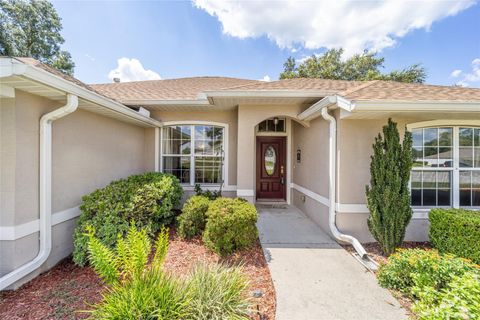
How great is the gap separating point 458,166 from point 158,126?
26.3 feet

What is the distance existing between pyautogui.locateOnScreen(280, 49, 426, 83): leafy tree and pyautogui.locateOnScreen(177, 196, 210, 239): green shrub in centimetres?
1762

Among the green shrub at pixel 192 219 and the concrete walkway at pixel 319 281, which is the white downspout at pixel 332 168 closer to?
the concrete walkway at pixel 319 281

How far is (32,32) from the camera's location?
15.0 meters

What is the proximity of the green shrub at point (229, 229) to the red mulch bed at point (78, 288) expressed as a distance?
215mm

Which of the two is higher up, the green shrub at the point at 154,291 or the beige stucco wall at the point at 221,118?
the beige stucco wall at the point at 221,118

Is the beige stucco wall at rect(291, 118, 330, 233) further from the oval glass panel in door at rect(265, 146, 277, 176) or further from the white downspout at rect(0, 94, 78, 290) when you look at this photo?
the white downspout at rect(0, 94, 78, 290)

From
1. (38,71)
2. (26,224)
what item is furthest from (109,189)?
(38,71)

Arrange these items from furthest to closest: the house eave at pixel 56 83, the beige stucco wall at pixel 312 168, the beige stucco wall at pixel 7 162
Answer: the beige stucco wall at pixel 312 168
the beige stucco wall at pixel 7 162
the house eave at pixel 56 83

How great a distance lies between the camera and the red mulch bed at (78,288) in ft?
8.48

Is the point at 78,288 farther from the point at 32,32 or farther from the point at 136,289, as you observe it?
the point at 32,32

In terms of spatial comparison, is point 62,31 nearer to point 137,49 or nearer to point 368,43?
point 137,49

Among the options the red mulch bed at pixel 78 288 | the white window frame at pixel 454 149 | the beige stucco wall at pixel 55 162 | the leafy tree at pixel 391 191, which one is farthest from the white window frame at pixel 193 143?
the white window frame at pixel 454 149

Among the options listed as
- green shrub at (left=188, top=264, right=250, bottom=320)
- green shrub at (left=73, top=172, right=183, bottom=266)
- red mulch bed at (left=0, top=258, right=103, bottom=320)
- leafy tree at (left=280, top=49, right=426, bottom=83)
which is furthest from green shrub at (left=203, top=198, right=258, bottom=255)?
leafy tree at (left=280, top=49, right=426, bottom=83)

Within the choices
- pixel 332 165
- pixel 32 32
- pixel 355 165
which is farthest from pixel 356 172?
pixel 32 32
